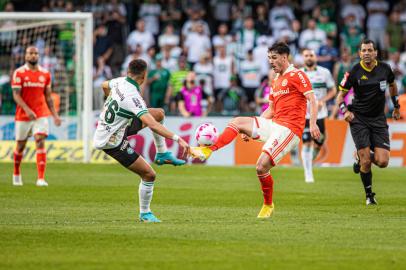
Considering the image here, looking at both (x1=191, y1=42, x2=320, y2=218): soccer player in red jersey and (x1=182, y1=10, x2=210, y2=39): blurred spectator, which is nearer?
(x1=191, y1=42, x2=320, y2=218): soccer player in red jersey

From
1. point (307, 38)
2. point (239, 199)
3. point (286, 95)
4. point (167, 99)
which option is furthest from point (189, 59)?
point (286, 95)

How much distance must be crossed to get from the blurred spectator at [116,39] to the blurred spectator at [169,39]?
139 centimetres

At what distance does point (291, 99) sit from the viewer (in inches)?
553

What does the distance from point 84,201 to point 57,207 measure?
1191 mm

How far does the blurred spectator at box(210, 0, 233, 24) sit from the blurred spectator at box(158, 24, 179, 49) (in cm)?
228

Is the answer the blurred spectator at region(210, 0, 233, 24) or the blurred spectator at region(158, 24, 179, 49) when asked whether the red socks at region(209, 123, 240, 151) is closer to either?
the blurred spectator at region(158, 24, 179, 49)

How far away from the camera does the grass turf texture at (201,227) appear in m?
10.0

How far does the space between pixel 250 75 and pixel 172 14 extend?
13.9 feet

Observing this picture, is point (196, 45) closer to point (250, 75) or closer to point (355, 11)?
point (250, 75)

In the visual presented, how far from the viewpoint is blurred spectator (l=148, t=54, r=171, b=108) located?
2973 cm

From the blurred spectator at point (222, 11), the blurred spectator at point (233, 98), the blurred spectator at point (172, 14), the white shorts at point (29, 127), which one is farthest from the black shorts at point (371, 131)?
the blurred spectator at point (222, 11)

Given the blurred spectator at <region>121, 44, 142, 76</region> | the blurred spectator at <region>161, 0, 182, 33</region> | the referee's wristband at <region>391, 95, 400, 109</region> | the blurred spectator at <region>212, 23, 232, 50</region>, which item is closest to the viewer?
the referee's wristband at <region>391, 95, 400, 109</region>

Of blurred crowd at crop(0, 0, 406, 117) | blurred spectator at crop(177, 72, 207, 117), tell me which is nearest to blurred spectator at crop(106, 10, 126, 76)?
blurred crowd at crop(0, 0, 406, 117)

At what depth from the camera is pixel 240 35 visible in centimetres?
3080
